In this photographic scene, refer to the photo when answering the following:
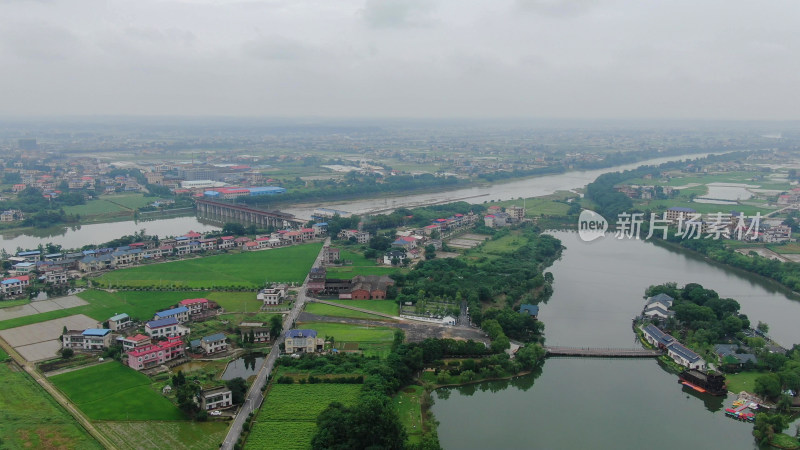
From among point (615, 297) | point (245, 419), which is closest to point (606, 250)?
point (615, 297)

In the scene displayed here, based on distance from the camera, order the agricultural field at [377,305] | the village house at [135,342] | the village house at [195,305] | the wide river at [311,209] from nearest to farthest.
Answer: the village house at [135,342] → the village house at [195,305] → the agricultural field at [377,305] → the wide river at [311,209]

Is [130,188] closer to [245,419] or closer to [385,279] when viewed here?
[385,279]

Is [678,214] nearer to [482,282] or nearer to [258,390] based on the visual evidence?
[482,282]

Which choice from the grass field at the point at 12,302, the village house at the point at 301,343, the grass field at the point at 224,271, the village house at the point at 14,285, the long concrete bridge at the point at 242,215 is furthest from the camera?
the long concrete bridge at the point at 242,215

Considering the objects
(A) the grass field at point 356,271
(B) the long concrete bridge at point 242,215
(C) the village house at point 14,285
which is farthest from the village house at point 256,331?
(B) the long concrete bridge at point 242,215

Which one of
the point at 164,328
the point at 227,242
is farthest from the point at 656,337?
the point at 227,242

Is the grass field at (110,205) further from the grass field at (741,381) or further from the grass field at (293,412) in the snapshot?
the grass field at (741,381)

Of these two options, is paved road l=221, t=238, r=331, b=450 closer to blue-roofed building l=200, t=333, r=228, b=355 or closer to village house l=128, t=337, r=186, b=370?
blue-roofed building l=200, t=333, r=228, b=355
